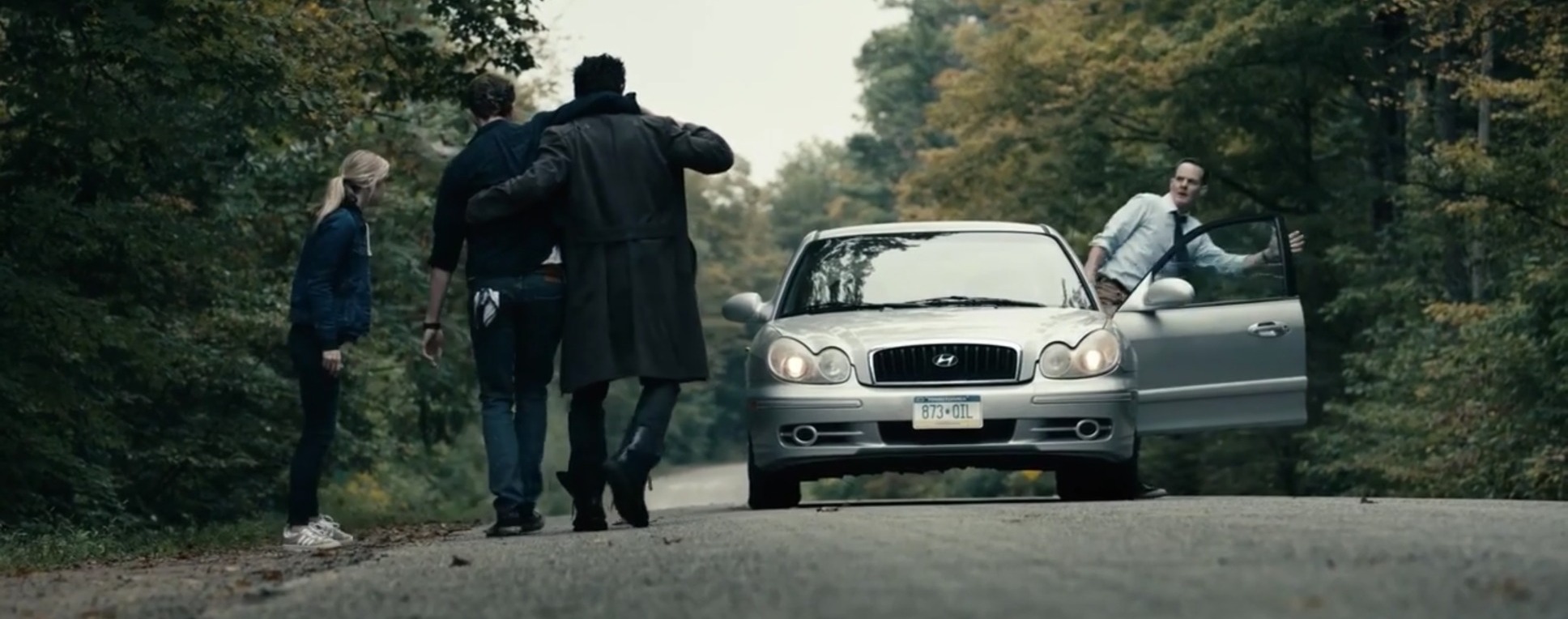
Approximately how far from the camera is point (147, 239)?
2097 centimetres

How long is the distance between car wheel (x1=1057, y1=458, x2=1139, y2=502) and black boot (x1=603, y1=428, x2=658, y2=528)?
9.92 feet

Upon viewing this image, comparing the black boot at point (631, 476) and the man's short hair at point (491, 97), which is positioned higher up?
the man's short hair at point (491, 97)

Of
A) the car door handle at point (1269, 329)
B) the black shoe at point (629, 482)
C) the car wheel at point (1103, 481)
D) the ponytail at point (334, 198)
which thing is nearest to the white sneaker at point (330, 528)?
the ponytail at point (334, 198)

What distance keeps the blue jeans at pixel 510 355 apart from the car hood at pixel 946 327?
2.15m

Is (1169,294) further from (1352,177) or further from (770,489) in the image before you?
(1352,177)

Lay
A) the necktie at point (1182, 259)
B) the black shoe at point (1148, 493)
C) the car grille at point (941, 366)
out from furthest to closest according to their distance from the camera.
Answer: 1. the black shoe at point (1148, 493)
2. the necktie at point (1182, 259)
3. the car grille at point (941, 366)

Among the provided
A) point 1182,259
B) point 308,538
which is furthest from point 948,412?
point 308,538

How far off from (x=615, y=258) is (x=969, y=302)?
3.25 meters

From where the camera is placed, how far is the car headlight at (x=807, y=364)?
14414 mm

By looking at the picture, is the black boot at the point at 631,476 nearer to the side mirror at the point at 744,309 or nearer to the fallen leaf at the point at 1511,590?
the side mirror at the point at 744,309

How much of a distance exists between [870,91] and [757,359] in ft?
264

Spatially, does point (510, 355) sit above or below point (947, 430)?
above

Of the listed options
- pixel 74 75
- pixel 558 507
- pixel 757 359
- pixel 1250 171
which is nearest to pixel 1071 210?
pixel 1250 171

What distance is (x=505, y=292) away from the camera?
495 inches
